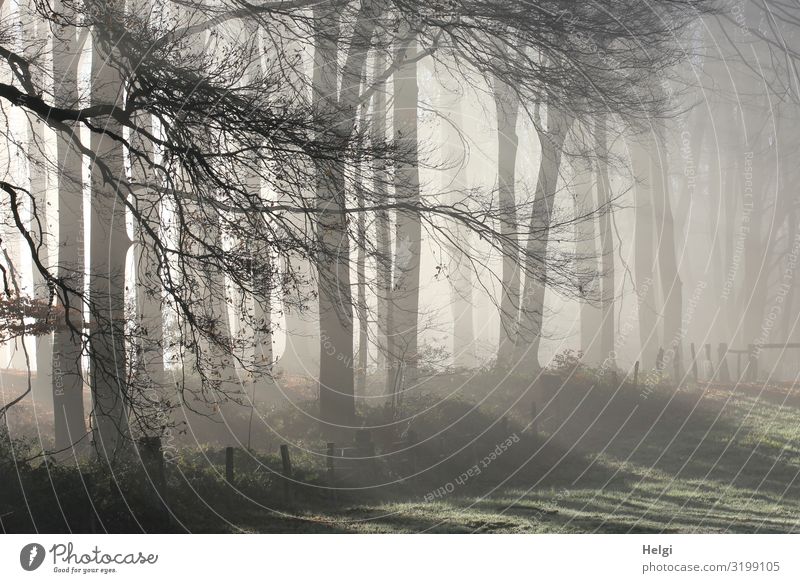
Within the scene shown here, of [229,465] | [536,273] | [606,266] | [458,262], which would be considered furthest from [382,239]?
[229,465]

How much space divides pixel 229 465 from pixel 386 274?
6.37 ft

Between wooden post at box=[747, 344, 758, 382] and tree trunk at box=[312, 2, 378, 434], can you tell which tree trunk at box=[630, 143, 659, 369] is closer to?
wooden post at box=[747, 344, 758, 382]

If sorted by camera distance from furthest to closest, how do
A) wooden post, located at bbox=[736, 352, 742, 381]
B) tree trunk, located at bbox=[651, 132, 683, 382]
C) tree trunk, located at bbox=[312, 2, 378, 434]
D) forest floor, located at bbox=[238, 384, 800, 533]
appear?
wooden post, located at bbox=[736, 352, 742, 381] → tree trunk, located at bbox=[651, 132, 683, 382] → tree trunk, located at bbox=[312, 2, 378, 434] → forest floor, located at bbox=[238, 384, 800, 533]

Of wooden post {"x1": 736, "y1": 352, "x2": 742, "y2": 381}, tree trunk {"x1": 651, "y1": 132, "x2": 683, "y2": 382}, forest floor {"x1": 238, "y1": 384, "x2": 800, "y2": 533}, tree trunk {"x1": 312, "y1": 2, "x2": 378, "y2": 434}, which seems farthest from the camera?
wooden post {"x1": 736, "y1": 352, "x2": 742, "y2": 381}

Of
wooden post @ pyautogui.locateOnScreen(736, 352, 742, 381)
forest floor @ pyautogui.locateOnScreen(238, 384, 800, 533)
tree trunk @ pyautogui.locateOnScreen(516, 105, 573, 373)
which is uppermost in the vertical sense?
tree trunk @ pyautogui.locateOnScreen(516, 105, 573, 373)

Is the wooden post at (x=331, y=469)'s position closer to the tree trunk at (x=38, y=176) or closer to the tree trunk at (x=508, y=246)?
the tree trunk at (x=508, y=246)

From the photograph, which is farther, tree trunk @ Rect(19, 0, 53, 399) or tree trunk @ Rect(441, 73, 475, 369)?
tree trunk @ Rect(19, 0, 53, 399)

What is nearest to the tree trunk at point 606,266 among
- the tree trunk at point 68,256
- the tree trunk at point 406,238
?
the tree trunk at point 406,238

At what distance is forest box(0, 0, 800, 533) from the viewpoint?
17.6 ft

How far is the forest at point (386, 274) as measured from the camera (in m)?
5.35

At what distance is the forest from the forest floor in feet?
0.07

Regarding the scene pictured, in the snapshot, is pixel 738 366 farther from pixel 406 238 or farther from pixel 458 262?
pixel 406 238

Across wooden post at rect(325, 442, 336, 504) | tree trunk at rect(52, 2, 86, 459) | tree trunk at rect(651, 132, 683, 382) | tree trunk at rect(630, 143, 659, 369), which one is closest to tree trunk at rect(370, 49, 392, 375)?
wooden post at rect(325, 442, 336, 504)

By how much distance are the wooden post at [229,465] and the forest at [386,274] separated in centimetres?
2
